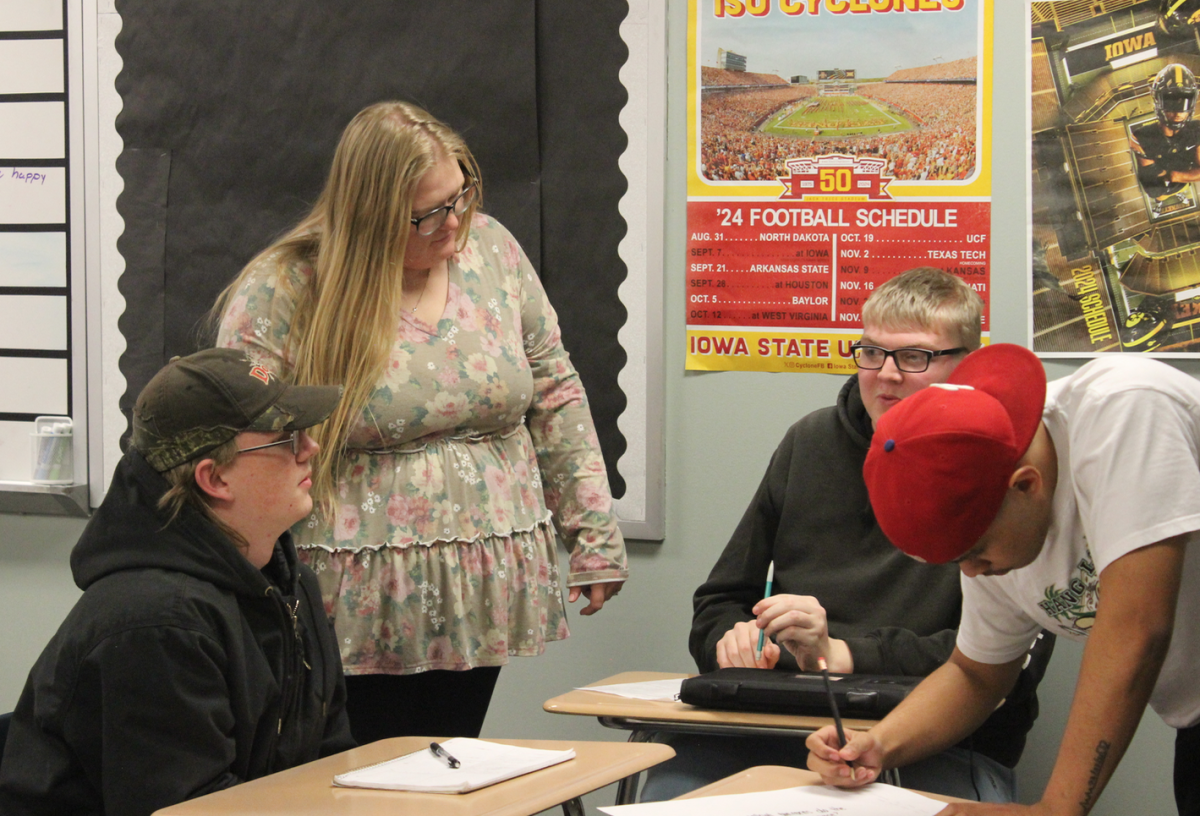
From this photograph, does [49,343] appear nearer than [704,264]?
No

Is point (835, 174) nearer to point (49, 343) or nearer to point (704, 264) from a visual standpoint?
point (704, 264)

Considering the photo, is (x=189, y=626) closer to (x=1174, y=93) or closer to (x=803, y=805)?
(x=803, y=805)

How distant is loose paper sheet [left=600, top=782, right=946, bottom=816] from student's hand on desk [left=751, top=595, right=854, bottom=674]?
1.80 ft

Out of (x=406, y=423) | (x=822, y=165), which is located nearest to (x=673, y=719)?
(x=406, y=423)

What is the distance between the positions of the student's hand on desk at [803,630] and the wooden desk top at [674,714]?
7.4 inches

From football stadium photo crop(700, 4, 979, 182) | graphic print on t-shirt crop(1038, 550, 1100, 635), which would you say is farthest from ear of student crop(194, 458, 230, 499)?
football stadium photo crop(700, 4, 979, 182)

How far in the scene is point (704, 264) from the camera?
260 cm

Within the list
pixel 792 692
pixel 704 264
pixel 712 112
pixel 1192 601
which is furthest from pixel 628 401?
pixel 1192 601

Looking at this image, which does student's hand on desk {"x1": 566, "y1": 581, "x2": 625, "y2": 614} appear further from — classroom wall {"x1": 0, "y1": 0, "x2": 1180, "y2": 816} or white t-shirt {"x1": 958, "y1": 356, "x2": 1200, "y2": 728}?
white t-shirt {"x1": 958, "y1": 356, "x2": 1200, "y2": 728}

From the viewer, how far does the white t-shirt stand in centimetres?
109

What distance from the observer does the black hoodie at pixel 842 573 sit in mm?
1905

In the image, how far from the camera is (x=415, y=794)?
132 cm

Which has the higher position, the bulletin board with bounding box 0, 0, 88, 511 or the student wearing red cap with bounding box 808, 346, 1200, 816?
the bulletin board with bounding box 0, 0, 88, 511

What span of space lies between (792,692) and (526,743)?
15.8 inches
